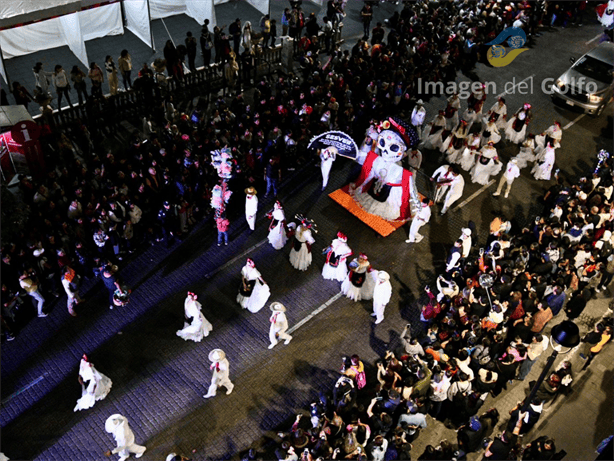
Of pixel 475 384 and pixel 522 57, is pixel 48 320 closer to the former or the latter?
pixel 475 384

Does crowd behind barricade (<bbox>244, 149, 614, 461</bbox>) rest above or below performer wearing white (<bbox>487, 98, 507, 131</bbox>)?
below

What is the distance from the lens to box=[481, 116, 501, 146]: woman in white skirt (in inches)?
706

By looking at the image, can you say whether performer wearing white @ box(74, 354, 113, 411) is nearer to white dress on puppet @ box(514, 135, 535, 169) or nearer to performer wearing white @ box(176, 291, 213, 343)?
performer wearing white @ box(176, 291, 213, 343)

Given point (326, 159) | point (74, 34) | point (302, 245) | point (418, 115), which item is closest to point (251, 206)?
point (302, 245)

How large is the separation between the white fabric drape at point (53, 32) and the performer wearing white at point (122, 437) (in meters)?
13.5

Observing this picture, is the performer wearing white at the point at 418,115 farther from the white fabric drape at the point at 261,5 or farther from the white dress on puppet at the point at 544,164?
the white fabric drape at the point at 261,5

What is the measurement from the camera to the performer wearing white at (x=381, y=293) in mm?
12609

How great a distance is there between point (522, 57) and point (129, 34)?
14.5 m

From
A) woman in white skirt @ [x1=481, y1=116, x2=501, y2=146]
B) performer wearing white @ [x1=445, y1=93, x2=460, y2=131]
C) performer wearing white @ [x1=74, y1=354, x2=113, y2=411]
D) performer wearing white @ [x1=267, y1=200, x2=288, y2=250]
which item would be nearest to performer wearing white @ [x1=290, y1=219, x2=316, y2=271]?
performer wearing white @ [x1=267, y1=200, x2=288, y2=250]

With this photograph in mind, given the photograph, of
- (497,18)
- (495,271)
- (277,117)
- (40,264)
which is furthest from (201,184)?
(497,18)

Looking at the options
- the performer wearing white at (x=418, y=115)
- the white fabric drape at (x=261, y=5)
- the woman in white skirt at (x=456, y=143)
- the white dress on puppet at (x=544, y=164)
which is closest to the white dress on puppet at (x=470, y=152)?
the woman in white skirt at (x=456, y=143)

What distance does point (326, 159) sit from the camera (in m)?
15.7

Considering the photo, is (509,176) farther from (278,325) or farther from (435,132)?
(278,325)

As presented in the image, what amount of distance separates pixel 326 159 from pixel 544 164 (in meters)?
6.30
